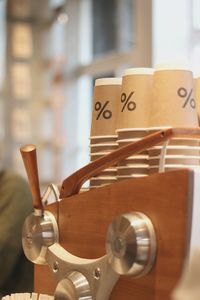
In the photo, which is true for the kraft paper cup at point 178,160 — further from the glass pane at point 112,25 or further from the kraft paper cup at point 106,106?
the glass pane at point 112,25

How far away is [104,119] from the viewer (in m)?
0.83

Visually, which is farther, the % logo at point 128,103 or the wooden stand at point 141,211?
the % logo at point 128,103

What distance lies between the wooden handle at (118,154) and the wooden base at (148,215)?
2cm

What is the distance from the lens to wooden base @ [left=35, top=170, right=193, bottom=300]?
590 mm

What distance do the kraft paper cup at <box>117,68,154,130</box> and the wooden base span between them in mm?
104

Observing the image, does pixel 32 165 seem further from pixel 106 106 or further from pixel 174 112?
pixel 174 112

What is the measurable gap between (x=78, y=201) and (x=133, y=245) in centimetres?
20

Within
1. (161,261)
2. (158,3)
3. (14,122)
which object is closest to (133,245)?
(161,261)

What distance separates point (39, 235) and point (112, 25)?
101 inches

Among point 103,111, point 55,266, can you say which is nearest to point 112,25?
point 103,111

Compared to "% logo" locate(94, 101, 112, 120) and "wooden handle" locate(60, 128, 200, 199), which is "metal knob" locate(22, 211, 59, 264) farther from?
"% logo" locate(94, 101, 112, 120)

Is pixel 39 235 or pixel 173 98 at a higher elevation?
pixel 173 98

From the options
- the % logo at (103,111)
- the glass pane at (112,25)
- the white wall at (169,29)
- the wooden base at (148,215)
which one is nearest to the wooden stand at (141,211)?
Answer: the wooden base at (148,215)

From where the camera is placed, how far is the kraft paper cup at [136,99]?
0.75 meters
